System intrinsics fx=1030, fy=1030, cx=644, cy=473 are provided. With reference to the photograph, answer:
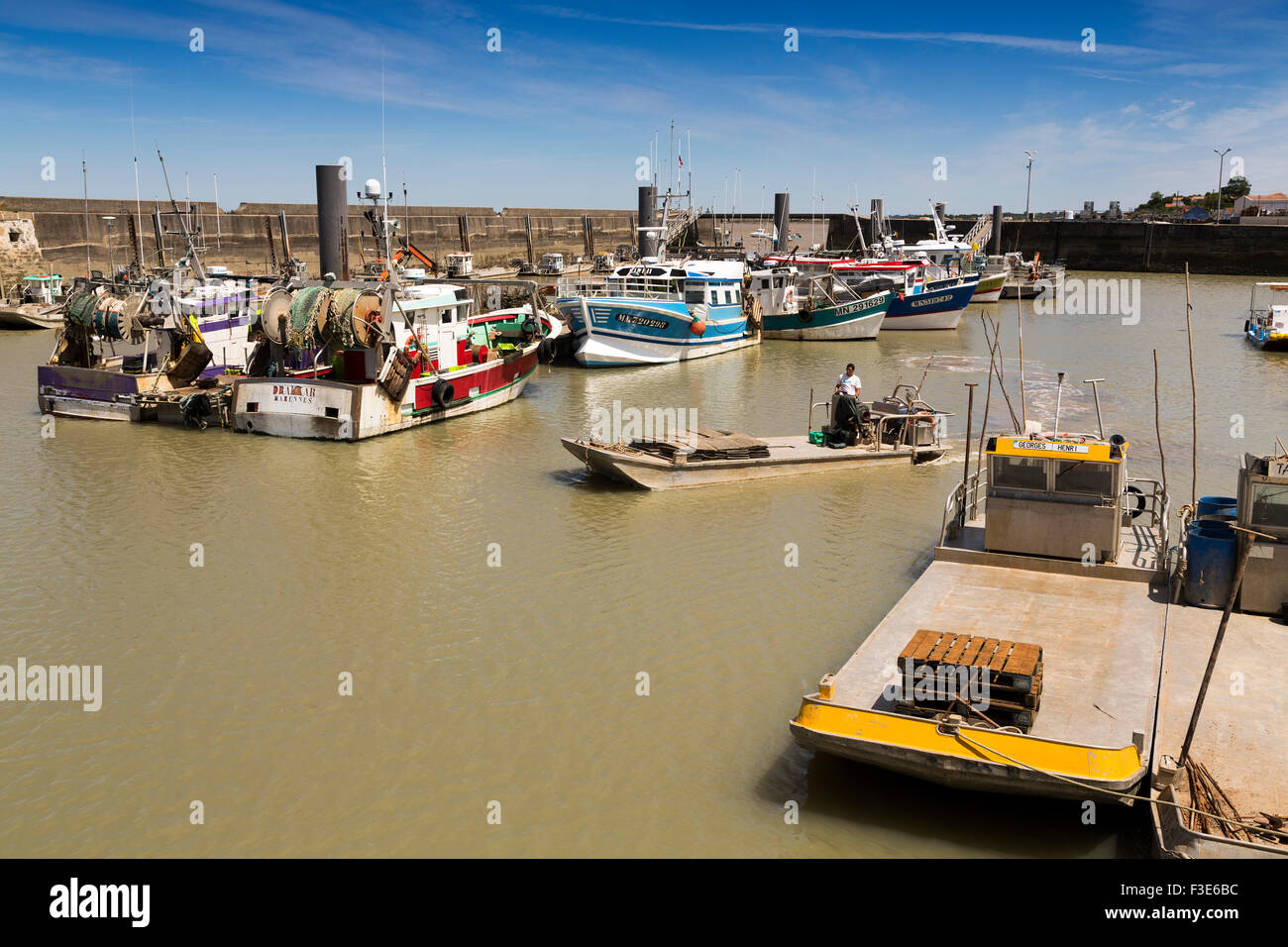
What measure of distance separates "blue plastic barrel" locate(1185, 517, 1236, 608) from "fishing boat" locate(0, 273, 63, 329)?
44114mm

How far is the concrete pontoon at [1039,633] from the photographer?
8.08 m

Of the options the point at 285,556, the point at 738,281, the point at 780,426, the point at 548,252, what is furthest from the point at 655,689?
the point at 548,252

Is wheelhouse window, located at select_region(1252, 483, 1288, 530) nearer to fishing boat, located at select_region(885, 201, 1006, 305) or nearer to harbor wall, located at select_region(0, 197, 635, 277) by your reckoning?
harbor wall, located at select_region(0, 197, 635, 277)

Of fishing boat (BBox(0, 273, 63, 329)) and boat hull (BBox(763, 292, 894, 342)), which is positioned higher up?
fishing boat (BBox(0, 273, 63, 329))

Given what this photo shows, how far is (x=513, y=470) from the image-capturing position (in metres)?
20.9

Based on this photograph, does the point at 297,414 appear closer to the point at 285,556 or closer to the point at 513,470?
the point at 513,470

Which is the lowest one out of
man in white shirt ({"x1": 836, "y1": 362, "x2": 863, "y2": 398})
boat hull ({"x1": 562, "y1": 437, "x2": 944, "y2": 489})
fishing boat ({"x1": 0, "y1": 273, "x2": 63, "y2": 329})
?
boat hull ({"x1": 562, "y1": 437, "x2": 944, "y2": 489})

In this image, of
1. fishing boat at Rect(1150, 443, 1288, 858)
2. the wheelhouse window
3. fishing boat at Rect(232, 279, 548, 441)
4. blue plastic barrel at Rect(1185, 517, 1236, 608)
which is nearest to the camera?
fishing boat at Rect(1150, 443, 1288, 858)

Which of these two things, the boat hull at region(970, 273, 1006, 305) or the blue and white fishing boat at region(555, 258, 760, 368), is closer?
the blue and white fishing boat at region(555, 258, 760, 368)

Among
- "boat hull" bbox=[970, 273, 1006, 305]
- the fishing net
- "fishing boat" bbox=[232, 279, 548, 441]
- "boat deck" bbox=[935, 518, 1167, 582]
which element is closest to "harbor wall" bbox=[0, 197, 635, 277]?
"fishing boat" bbox=[232, 279, 548, 441]

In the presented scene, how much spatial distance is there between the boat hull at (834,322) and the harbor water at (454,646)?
19018 mm

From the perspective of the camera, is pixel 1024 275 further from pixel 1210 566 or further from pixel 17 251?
pixel 1210 566

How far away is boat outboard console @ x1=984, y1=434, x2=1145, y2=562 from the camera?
39.9 ft

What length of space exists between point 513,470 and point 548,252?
62.2 metres
